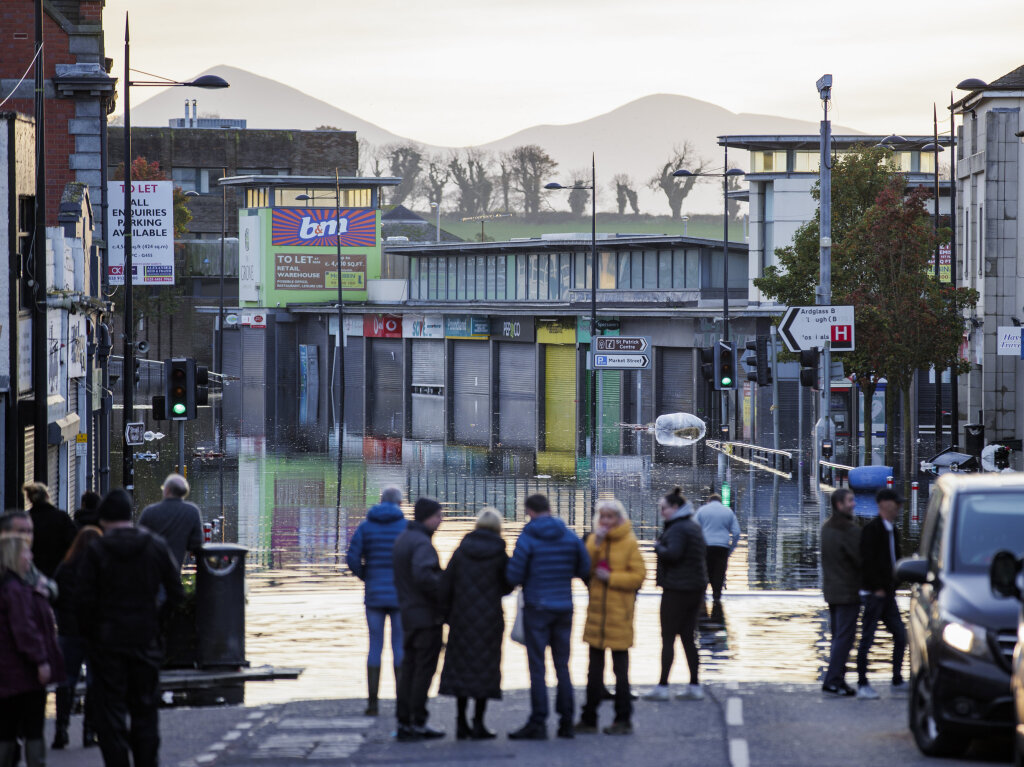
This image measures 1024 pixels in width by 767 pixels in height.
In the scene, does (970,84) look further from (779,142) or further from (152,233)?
(779,142)

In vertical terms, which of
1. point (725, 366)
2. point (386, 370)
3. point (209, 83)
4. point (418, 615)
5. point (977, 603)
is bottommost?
point (418, 615)

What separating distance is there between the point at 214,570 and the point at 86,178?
22.1 meters

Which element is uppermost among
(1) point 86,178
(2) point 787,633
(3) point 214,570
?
(1) point 86,178

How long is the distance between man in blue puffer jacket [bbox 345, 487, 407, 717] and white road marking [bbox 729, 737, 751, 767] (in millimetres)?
2658

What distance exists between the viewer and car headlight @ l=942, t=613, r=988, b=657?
30.8ft

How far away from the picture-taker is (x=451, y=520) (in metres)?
27.2

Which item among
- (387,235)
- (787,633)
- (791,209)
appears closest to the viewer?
(787,633)

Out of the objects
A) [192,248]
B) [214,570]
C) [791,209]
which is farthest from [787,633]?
[192,248]

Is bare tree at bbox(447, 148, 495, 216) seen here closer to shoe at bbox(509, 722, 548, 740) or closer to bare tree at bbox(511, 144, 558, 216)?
bare tree at bbox(511, 144, 558, 216)

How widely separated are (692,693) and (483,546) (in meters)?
2.67

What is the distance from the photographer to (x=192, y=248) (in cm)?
9912

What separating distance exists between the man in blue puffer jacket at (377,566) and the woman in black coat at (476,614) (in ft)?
3.48

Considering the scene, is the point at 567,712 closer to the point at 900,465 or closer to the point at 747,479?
the point at 747,479

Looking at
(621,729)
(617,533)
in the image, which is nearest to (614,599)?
(617,533)
